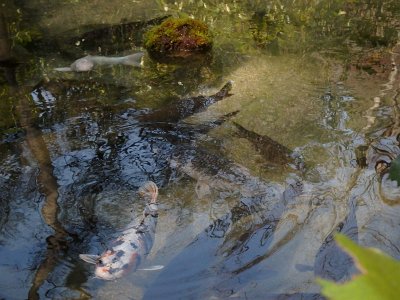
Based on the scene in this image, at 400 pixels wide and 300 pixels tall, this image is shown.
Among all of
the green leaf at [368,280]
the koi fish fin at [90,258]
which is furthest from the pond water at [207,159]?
the green leaf at [368,280]

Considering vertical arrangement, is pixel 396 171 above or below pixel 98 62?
above

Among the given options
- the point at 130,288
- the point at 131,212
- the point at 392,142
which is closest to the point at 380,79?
the point at 392,142

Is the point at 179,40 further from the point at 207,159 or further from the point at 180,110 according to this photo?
the point at 207,159

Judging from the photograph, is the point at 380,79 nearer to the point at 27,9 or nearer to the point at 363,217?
the point at 363,217

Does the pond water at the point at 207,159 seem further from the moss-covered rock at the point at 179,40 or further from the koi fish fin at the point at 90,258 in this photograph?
the moss-covered rock at the point at 179,40

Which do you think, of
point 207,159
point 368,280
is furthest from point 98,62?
point 368,280

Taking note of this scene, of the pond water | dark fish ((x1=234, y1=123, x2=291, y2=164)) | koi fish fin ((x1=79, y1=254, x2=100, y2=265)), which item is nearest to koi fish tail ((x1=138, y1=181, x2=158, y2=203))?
the pond water

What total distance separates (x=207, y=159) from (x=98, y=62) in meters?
2.98

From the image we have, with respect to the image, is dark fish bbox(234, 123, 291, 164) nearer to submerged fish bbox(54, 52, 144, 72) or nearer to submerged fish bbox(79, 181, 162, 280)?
submerged fish bbox(79, 181, 162, 280)

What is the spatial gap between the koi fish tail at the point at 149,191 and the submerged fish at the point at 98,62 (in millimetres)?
3119

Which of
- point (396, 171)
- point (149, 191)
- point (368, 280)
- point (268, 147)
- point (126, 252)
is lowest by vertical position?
point (268, 147)

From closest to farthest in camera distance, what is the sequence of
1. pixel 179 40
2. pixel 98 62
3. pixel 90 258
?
pixel 90 258, pixel 98 62, pixel 179 40

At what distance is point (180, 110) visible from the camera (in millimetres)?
5754

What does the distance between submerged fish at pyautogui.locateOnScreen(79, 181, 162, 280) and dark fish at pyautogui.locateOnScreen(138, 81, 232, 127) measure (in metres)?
1.86
